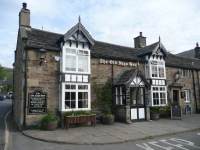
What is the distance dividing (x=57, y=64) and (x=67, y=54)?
3.06ft

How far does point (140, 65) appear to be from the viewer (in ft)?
48.1

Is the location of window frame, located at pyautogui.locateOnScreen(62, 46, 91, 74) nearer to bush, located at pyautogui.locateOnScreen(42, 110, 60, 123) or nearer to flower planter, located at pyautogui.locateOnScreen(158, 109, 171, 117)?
bush, located at pyautogui.locateOnScreen(42, 110, 60, 123)

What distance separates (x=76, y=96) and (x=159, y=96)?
7882 millimetres

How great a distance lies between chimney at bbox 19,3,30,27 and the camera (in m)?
12.5

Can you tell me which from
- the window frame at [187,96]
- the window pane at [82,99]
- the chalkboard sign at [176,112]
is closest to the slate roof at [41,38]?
the window pane at [82,99]

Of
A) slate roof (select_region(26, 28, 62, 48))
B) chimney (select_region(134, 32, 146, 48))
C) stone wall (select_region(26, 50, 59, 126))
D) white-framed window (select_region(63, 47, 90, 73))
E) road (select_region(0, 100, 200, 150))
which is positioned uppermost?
chimney (select_region(134, 32, 146, 48))

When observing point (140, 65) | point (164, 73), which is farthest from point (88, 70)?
point (164, 73)

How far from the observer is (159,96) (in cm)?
1459

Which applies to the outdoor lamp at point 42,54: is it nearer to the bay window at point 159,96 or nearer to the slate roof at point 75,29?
the slate roof at point 75,29

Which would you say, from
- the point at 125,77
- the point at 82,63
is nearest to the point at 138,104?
the point at 125,77

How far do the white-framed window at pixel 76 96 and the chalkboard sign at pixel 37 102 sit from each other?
113 centimetres

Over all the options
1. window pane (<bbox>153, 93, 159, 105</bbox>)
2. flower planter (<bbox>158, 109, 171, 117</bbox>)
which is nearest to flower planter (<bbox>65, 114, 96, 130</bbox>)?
flower planter (<bbox>158, 109, 171, 117</bbox>)

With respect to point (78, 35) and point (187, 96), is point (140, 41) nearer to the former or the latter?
point (187, 96)

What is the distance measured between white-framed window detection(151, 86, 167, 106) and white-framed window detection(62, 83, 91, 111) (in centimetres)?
633
